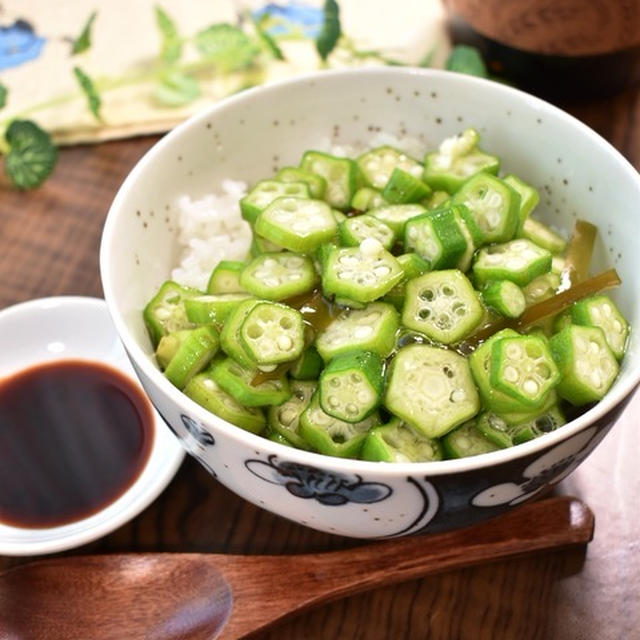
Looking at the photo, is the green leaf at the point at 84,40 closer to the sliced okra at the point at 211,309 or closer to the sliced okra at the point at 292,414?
the sliced okra at the point at 211,309

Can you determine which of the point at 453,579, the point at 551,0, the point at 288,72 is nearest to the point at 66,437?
the point at 453,579

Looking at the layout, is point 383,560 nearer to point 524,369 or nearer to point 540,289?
point 524,369

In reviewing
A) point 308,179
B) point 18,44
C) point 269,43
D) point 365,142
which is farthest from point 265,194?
point 18,44

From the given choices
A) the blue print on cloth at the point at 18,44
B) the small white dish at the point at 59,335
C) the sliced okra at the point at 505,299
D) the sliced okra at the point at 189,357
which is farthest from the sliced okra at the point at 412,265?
the blue print on cloth at the point at 18,44

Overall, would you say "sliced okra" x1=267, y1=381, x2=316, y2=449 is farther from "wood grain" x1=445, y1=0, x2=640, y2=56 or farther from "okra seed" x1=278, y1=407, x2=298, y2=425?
"wood grain" x1=445, y1=0, x2=640, y2=56

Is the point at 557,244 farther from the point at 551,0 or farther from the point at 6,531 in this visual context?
the point at 6,531
